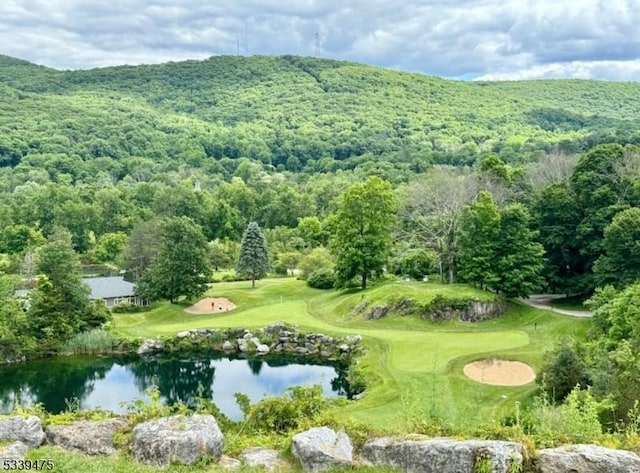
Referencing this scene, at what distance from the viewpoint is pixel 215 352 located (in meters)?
39.3

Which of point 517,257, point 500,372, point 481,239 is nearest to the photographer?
point 500,372

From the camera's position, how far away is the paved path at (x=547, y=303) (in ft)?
122

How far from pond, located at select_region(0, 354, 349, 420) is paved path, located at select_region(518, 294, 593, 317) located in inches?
516

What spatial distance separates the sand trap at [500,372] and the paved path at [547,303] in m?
8.20

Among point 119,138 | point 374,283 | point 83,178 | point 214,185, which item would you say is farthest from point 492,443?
point 119,138

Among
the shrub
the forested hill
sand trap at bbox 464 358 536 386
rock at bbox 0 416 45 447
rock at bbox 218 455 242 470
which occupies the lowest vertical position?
sand trap at bbox 464 358 536 386

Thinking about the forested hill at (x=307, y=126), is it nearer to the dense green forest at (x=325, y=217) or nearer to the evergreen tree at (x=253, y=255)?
the dense green forest at (x=325, y=217)

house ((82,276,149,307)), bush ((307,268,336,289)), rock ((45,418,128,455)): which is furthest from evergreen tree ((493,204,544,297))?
rock ((45,418,128,455))

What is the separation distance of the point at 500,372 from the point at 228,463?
19940 mm

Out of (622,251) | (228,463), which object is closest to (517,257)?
(622,251)

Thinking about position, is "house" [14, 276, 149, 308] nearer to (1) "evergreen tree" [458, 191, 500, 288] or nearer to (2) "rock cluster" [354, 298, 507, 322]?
(2) "rock cluster" [354, 298, 507, 322]

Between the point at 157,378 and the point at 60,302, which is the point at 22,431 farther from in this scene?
the point at 60,302

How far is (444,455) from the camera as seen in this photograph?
10906mm

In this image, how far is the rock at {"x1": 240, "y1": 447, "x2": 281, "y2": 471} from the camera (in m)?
11.7
